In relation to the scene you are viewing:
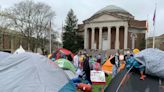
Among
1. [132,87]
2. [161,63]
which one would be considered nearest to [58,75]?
[132,87]

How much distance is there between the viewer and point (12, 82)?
19.0ft

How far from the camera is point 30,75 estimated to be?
5.93 meters

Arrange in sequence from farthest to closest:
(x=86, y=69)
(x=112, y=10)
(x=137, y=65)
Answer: (x=112, y=10) → (x=86, y=69) → (x=137, y=65)

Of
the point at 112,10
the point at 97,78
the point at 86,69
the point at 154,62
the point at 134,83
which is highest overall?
the point at 112,10

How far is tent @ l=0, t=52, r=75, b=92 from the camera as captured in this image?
5703 mm

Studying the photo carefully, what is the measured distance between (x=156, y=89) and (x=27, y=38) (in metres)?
53.9

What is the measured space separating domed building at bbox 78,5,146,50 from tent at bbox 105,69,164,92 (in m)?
63.3

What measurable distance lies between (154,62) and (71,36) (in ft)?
218

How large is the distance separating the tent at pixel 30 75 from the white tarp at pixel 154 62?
2.37m

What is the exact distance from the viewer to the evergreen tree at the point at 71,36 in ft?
239

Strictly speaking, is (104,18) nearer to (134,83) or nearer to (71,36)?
(71,36)

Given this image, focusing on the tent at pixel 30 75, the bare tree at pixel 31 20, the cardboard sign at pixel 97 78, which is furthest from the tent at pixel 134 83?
the bare tree at pixel 31 20

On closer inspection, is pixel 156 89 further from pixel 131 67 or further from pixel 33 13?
pixel 33 13

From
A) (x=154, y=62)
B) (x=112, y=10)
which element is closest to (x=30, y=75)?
(x=154, y=62)
